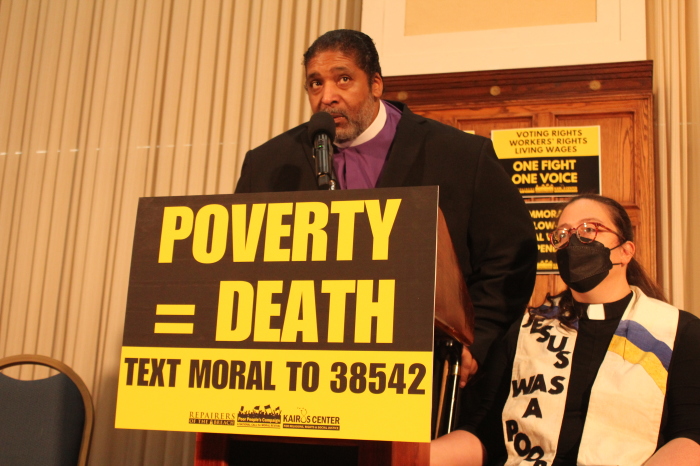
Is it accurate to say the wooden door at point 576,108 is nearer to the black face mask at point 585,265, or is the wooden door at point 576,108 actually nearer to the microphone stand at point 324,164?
the black face mask at point 585,265

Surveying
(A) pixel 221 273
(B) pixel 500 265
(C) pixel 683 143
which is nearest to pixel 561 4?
(C) pixel 683 143

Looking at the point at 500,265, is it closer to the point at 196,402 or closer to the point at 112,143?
the point at 196,402

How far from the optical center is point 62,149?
12.5 ft

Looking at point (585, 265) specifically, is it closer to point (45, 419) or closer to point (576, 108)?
point (576, 108)

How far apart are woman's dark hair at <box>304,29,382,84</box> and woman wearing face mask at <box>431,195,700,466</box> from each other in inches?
27.2

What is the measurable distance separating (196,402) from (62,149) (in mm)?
3163

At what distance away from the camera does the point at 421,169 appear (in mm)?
1861

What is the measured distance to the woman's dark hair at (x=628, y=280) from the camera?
6.45ft

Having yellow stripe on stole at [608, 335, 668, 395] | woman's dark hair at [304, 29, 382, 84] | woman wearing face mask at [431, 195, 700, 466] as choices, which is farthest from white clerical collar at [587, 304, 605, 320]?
woman's dark hair at [304, 29, 382, 84]

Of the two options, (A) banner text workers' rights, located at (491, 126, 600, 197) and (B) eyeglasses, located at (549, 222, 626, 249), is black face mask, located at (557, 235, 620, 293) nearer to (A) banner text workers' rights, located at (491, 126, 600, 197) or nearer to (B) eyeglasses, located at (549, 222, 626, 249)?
(B) eyeglasses, located at (549, 222, 626, 249)

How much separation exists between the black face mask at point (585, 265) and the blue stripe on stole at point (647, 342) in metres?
0.15

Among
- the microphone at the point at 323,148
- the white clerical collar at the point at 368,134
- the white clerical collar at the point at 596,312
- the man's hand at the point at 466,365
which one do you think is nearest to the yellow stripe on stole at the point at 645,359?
the white clerical collar at the point at 596,312

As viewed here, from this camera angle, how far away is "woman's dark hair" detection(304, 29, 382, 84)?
188 centimetres

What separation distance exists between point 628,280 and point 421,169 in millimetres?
709
